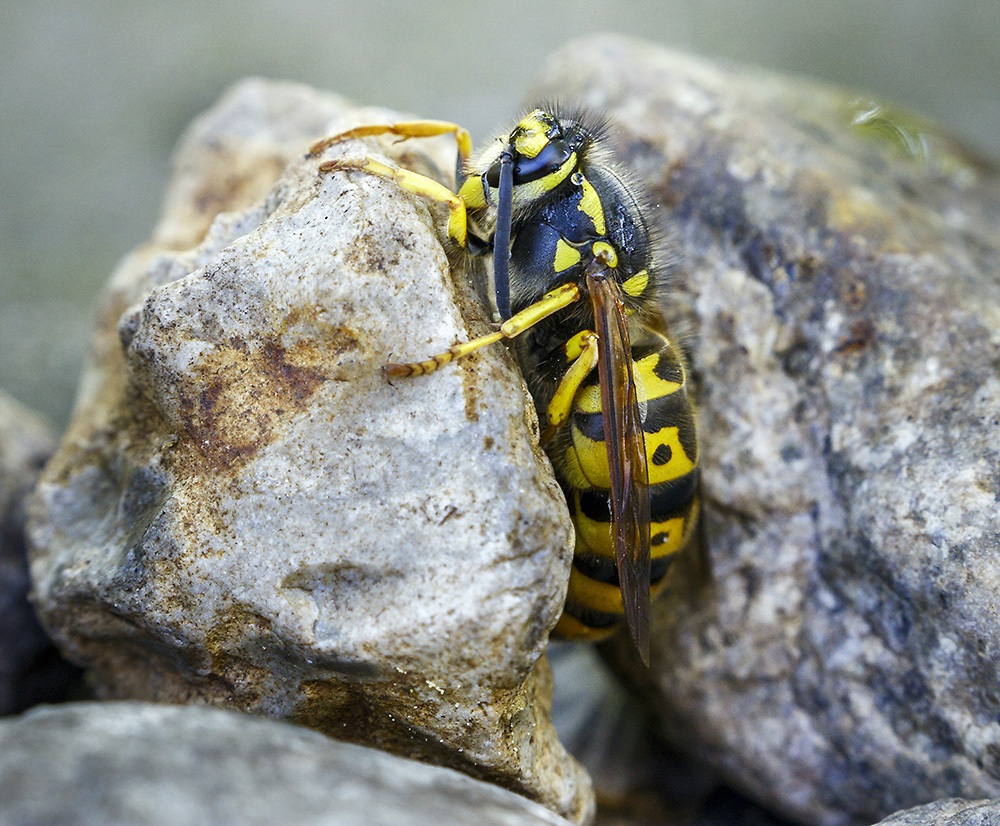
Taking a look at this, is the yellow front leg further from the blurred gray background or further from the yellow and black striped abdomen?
the blurred gray background

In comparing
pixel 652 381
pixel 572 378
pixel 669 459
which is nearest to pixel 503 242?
pixel 572 378

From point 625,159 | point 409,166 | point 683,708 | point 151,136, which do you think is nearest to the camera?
point 409,166

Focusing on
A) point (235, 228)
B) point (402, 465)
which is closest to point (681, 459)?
point (402, 465)

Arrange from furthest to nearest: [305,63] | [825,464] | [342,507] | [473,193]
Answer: [305,63]
[825,464]
[473,193]
[342,507]

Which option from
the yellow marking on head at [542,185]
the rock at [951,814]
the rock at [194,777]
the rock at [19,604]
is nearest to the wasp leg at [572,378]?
the yellow marking on head at [542,185]

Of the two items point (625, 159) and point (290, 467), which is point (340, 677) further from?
point (625, 159)

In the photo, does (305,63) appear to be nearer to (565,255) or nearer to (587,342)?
(565,255)
